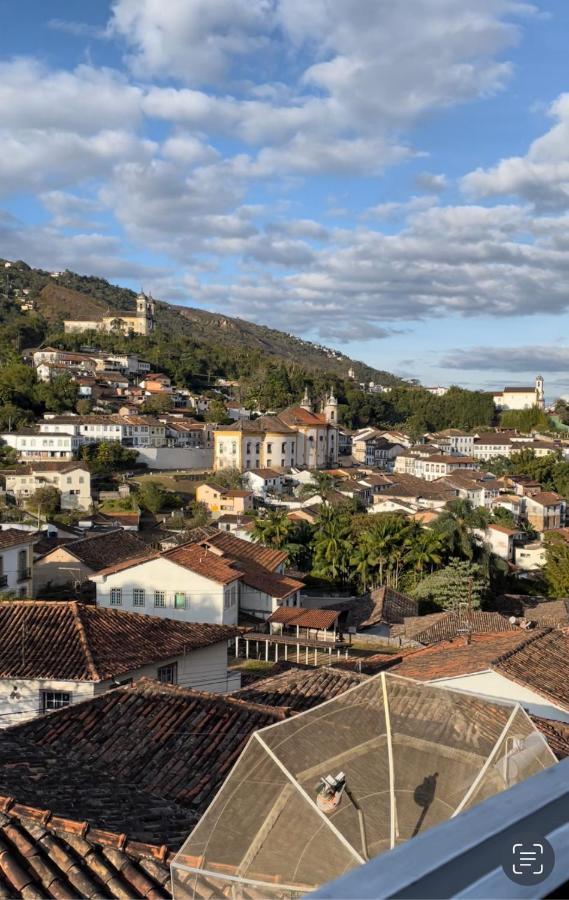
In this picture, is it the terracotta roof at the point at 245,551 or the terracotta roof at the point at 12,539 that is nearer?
the terracotta roof at the point at 12,539

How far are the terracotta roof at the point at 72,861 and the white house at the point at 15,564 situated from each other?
18290mm

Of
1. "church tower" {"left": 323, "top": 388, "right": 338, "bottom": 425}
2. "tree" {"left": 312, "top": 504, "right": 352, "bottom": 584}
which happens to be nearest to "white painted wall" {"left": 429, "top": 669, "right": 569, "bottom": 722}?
"tree" {"left": 312, "top": 504, "right": 352, "bottom": 584}

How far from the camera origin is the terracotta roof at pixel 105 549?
97.1 ft

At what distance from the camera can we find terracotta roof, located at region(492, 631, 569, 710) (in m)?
10.6

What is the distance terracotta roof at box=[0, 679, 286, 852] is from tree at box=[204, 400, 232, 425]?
67396 mm

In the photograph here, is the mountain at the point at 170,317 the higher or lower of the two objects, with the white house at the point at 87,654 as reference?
higher

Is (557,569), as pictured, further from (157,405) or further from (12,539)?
(157,405)

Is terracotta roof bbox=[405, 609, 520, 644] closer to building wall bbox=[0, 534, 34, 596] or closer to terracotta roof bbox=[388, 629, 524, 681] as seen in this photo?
terracotta roof bbox=[388, 629, 524, 681]

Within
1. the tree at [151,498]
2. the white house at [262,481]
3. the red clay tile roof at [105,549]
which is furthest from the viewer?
the white house at [262,481]

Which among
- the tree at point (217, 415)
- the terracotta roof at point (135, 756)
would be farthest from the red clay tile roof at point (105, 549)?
the tree at point (217, 415)

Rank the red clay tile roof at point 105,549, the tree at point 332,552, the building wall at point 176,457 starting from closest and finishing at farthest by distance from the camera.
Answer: the red clay tile roof at point 105,549 < the tree at point 332,552 < the building wall at point 176,457

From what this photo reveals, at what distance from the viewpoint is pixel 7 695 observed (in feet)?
37.8

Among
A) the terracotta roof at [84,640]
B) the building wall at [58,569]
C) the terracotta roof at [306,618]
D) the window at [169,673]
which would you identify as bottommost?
the terracotta roof at [306,618]

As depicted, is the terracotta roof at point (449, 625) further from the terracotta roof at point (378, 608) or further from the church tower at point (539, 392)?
the church tower at point (539, 392)
